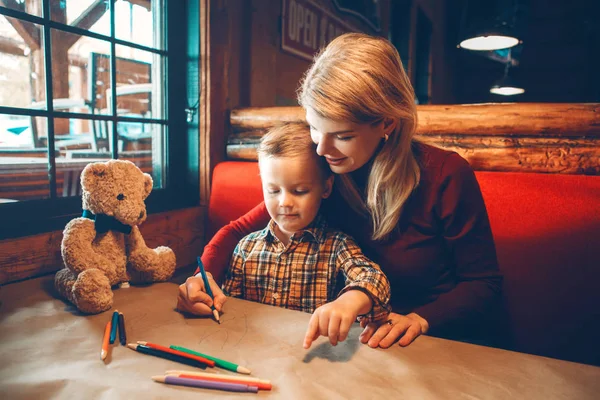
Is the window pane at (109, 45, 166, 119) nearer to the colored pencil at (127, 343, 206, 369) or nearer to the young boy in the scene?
the young boy

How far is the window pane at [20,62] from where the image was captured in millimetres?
1378

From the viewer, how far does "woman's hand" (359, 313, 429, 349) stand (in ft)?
2.97

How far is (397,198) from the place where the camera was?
1196mm

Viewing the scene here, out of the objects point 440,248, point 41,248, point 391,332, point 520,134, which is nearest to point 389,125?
point 440,248

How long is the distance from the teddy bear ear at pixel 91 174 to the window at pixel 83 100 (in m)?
0.34

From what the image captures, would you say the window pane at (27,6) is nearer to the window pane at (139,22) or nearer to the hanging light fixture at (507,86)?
the window pane at (139,22)

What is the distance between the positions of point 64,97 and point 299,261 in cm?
106

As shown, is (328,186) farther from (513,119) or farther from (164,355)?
(513,119)

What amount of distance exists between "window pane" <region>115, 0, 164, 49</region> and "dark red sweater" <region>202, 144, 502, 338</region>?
1145mm

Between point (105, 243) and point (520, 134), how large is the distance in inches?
56.6

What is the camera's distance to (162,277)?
134 centimetres

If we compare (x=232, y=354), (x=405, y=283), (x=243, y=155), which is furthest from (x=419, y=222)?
(x=243, y=155)

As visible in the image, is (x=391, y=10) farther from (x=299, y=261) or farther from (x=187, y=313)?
(x=187, y=313)

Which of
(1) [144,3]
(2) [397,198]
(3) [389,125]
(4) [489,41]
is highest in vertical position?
(4) [489,41]
